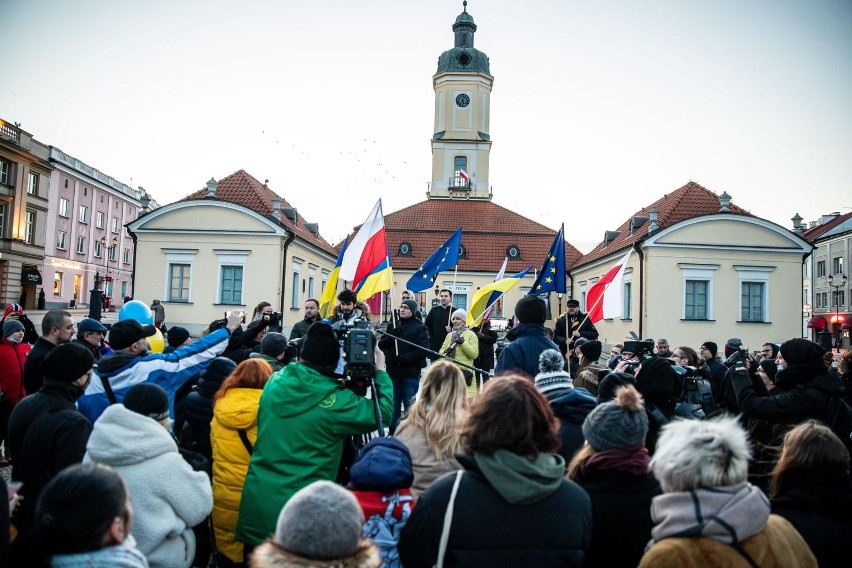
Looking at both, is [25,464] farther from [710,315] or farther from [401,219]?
[401,219]

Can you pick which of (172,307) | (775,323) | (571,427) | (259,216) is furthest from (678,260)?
(571,427)

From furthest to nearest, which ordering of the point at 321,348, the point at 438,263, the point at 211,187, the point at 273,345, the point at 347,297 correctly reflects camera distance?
the point at 211,187
the point at 438,263
the point at 347,297
the point at 273,345
the point at 321,348

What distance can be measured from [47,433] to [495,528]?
251 cm

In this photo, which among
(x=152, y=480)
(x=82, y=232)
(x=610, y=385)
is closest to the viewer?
→ (x=152, y=480)

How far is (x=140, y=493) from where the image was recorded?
291 cm

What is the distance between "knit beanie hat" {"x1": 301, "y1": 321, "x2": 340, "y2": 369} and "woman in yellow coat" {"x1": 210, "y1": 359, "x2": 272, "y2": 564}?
58cm

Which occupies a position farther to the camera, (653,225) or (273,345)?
(653,225)

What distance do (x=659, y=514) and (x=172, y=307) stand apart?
26175 millimetres

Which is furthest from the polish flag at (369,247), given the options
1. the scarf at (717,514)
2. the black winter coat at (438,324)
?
the scarf at (717,514)

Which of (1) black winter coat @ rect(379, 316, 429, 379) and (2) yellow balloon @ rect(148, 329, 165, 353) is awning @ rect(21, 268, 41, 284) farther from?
(2) yellow balloon @ rect(148, 329, 165, 353)

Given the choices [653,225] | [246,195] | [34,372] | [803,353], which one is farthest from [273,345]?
[246,195]

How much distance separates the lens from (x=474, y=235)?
42.0m

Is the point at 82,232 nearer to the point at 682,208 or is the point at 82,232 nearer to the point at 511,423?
the point at 682,208

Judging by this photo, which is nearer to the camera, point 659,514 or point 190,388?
point 659,514
